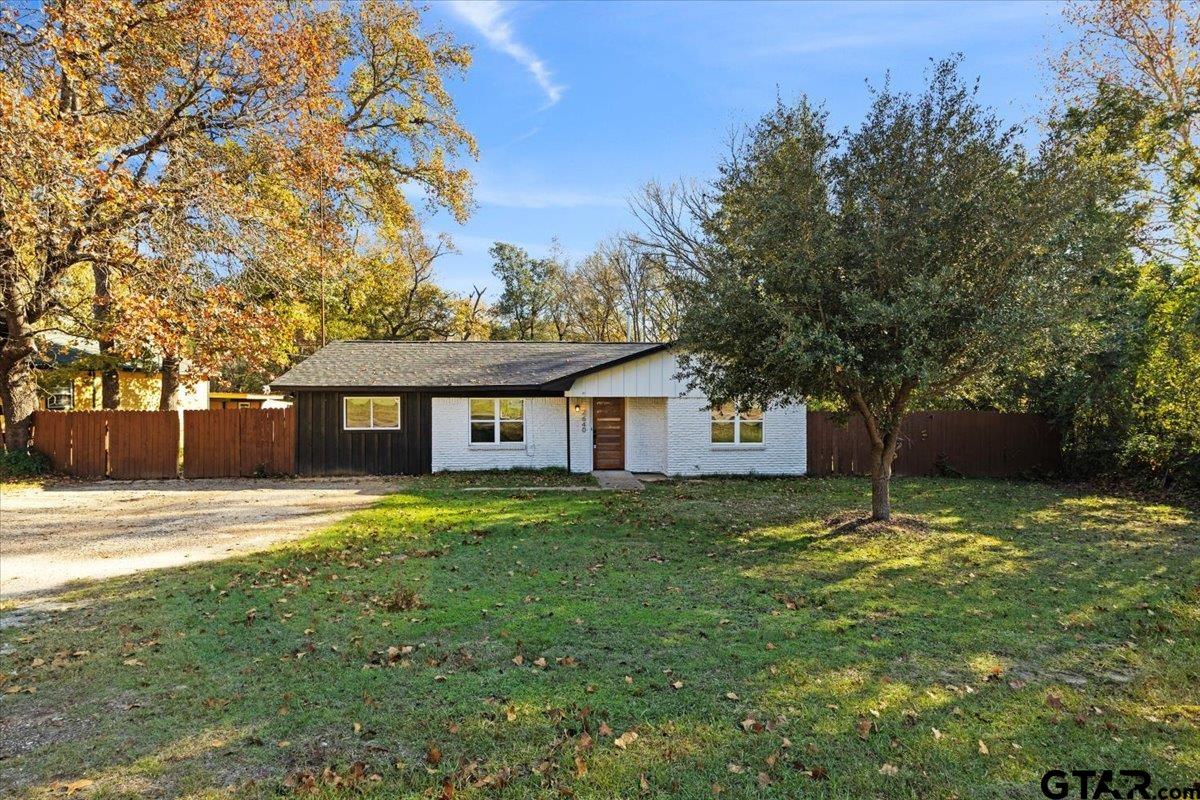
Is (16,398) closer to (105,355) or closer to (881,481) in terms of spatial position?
(105,355)

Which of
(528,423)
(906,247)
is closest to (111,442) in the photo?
(528,423)

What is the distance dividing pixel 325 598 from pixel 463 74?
74.0ft

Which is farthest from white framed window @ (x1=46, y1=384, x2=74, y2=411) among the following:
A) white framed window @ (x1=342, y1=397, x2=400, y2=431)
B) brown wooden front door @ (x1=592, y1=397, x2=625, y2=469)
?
brown wooden front door @ (x1=592, y1=397, x2=625, y2=469)

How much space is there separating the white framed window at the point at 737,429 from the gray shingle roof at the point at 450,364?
3100 mm

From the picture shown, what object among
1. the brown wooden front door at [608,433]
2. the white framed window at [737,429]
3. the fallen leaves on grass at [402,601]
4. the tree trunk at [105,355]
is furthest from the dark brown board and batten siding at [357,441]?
the fallen leaves on grass at [402,601]

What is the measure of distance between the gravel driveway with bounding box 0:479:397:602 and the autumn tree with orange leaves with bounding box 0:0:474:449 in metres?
3.41

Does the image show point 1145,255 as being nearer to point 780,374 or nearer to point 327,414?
point 780,374

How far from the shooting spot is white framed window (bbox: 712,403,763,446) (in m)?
18.8

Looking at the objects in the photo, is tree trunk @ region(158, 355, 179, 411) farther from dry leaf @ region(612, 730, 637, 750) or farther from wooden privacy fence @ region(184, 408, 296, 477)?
dry leaf @ region(612, 730, 637, 750)

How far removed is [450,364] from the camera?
20.6m

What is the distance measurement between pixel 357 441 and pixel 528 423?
5.05 m

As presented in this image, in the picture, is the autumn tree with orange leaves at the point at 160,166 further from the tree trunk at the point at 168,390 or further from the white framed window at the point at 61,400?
the white framed window at the point at 61,400

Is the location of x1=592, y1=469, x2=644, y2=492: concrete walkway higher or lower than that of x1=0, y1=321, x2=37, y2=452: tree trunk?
lower

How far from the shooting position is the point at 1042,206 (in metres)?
8.69
